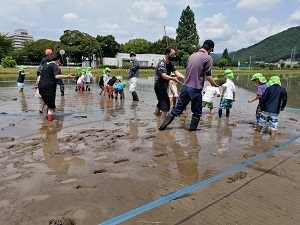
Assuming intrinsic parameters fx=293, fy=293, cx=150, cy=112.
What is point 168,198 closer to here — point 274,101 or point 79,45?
point 274,101

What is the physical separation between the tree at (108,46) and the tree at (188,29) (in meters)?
17.0

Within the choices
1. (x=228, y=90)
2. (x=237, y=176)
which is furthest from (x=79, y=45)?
(x=237, y=176)

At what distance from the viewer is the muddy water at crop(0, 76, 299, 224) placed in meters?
3.40

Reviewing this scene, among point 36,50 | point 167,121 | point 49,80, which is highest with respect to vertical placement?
point 36,50

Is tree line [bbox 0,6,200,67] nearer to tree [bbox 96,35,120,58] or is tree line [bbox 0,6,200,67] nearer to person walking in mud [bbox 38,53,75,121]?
tree [bbox 96,35,120,58]

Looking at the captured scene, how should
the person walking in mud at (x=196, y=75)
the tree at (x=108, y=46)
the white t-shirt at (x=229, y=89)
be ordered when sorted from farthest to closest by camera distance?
the tree at (x=108, y=46), the white t-shirt at (x=229, y=89), the person walking in mud at (x=196, y=75)

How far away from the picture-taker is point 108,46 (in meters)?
77.2

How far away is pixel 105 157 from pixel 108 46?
247ft

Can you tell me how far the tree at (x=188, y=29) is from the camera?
3063 inches

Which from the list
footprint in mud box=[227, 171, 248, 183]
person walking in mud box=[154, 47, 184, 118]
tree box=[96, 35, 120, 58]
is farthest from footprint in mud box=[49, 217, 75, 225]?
tree box=[96, 35, 120, 58]

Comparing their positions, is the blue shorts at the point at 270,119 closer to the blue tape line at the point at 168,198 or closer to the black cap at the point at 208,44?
the black cap at the point at 208,44

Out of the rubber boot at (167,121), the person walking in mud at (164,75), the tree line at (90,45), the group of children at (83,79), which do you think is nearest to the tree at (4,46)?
the tree line at (90,45)

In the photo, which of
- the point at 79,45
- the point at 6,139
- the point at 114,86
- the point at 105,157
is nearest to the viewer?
the point at 105,157

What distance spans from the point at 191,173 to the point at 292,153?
2382 mm
